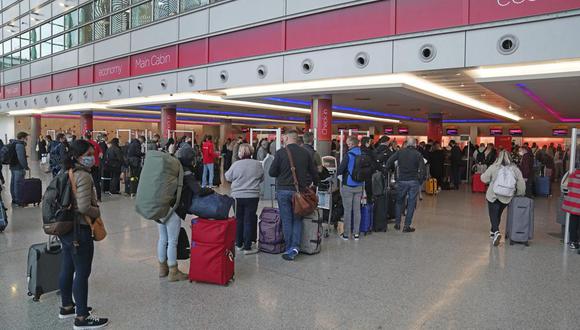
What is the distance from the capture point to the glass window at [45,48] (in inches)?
843

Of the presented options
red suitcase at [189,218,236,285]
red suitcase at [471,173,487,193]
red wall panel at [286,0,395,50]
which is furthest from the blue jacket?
red suitcase at [471,173,487,193]

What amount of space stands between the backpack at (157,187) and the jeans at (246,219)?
1.56 metres

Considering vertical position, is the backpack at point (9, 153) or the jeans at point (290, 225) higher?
the backpack at point (9, 153)

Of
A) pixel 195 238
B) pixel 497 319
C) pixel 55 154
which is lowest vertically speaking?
pixel 497 319

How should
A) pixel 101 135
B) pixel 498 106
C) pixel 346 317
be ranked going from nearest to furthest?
pixel 346 317
pixel 101 135
pixel 498 106

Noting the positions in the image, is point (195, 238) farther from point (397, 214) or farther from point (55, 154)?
point (55, 154)

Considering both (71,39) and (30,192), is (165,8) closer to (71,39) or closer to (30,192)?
(71,39)

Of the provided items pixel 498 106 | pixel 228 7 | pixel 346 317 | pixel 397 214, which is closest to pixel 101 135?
pixel 228 7

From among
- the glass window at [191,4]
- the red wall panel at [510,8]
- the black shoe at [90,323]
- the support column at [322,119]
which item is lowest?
the black shoe at [90,323]

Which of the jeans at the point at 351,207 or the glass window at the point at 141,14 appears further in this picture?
the glass window at the point at 141,14

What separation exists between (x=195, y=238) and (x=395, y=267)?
257cm

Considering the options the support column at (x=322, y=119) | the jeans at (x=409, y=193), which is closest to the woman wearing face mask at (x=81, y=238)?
the jeans at (x=409, y=193)

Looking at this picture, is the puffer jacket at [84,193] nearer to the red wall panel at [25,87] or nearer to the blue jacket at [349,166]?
the blue jacket at [349,166]

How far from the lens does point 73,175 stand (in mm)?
3441
